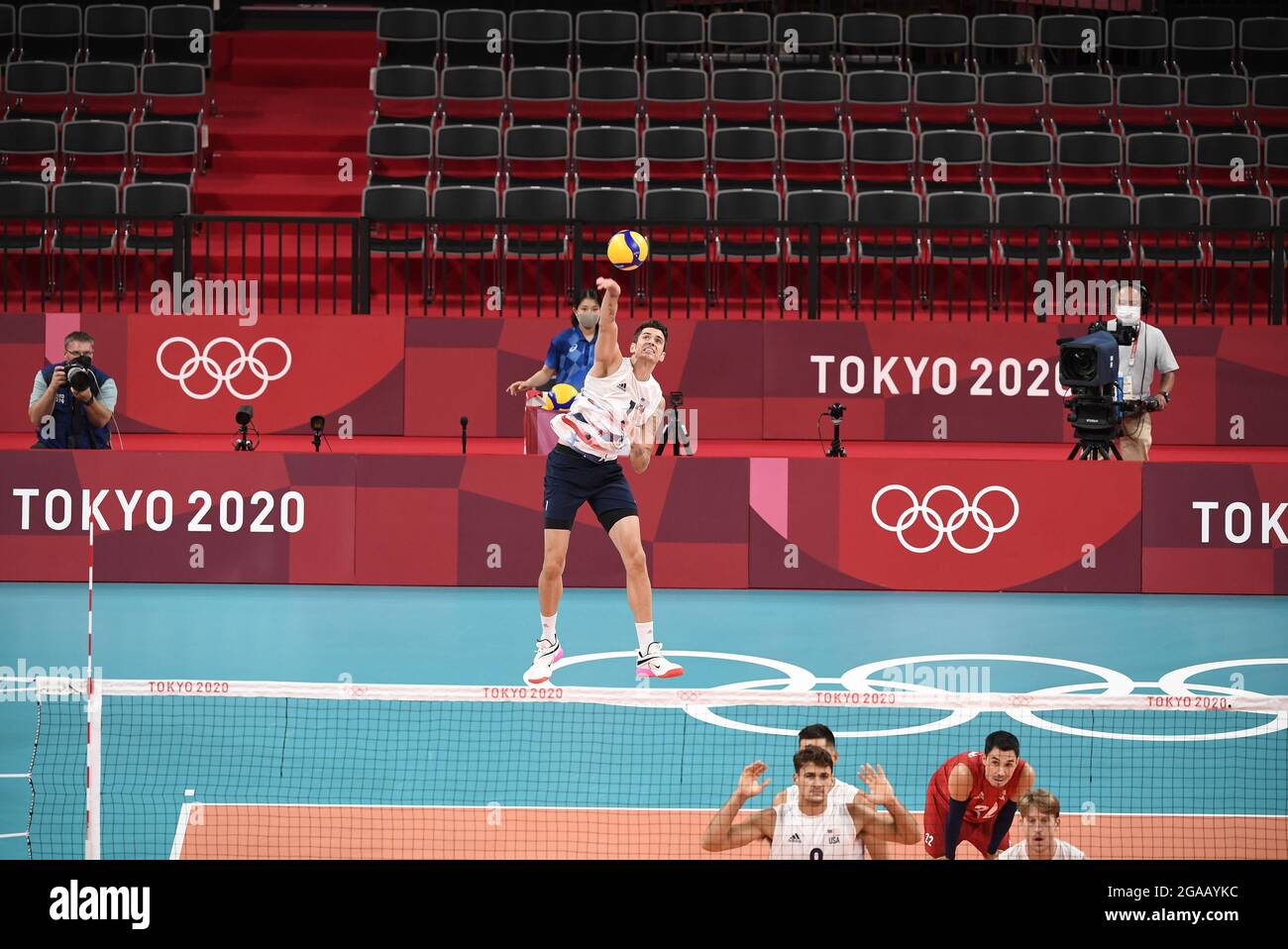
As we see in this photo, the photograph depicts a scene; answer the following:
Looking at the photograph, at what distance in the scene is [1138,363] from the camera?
45.6 ft

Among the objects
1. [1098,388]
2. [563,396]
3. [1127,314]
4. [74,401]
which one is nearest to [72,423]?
[74,401]

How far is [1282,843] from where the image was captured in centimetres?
745

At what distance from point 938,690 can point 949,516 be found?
5121 mm

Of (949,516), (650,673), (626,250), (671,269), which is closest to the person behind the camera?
(626,250)

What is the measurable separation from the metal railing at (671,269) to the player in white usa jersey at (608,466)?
21.1ft

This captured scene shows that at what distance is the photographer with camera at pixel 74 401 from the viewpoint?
1348 cm

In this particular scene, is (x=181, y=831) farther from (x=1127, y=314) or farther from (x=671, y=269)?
(x=671, y=269)

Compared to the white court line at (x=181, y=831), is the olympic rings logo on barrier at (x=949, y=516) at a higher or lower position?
higher

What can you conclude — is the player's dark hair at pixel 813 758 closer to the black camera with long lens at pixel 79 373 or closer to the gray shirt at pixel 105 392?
the black camera with long lens at pixel 79 373

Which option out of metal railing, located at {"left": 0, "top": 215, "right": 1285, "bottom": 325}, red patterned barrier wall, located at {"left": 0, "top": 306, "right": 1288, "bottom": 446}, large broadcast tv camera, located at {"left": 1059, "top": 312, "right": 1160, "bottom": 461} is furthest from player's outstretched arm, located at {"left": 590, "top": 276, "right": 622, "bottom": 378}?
metal railing, located at {"left": 0, "top": 215, "right": 1285, "bottom": 325}

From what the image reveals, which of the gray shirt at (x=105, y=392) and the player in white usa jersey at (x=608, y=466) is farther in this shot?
the gray shirt at (x=105, y=392)

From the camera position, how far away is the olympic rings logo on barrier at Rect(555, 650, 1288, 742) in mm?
9367

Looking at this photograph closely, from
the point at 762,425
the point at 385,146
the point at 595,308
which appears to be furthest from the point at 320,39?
the point at 595,308

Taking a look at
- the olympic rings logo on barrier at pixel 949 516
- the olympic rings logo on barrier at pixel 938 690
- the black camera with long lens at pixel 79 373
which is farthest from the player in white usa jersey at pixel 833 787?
the black camera with long lens at pixel 79 373
